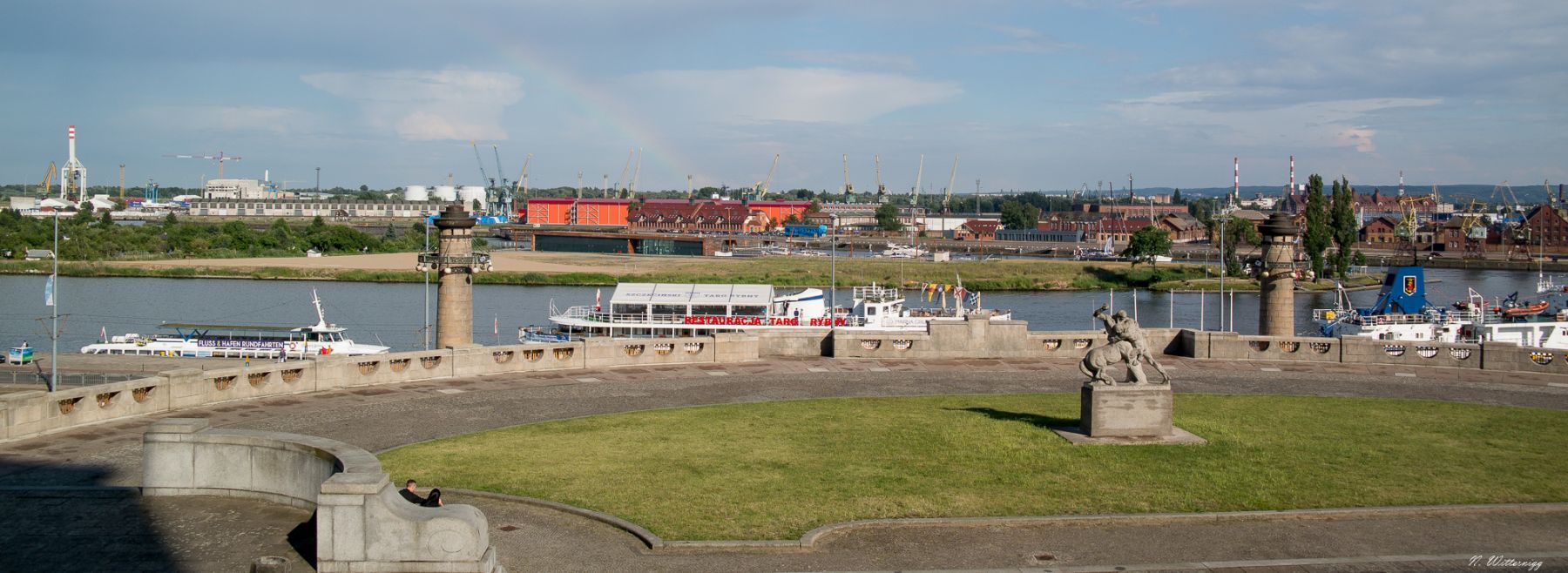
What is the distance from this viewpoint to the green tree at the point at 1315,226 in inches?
4284

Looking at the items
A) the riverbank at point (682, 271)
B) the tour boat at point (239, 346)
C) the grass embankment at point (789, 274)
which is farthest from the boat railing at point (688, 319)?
the grass embankment at point (789, 274)

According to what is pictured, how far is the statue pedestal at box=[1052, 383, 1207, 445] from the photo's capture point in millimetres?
19719

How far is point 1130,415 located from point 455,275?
69.5 feet

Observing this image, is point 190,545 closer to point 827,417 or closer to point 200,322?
point 827,417

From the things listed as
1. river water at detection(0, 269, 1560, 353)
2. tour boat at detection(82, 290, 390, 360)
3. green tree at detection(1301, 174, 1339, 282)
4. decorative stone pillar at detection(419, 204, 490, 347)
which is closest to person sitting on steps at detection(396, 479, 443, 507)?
decorative stone pillar at detection(419, 204, 490, 347)

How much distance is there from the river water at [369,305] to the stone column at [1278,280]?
35160 mm

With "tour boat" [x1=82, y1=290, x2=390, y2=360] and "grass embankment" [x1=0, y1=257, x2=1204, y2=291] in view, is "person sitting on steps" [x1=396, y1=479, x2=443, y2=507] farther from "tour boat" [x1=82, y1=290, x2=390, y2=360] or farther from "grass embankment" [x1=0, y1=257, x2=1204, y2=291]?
"grass embankment" [x1=0, y1=257, x2=1204, y2=291]

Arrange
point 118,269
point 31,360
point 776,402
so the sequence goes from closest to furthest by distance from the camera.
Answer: point 776,402 → point 31,360 → point 118,269

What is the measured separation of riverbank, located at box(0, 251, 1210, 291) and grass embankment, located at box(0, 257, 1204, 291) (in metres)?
0.09

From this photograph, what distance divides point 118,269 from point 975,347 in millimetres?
112385

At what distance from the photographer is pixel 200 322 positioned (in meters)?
83.4

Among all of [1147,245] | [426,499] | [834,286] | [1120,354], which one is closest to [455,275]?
[1120,354]

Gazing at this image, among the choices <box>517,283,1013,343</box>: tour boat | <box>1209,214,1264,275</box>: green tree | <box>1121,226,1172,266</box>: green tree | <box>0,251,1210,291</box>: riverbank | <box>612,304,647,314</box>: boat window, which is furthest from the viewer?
<box>1209,214,1264,275</box>: green tree

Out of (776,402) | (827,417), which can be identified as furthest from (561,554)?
(776,402)
